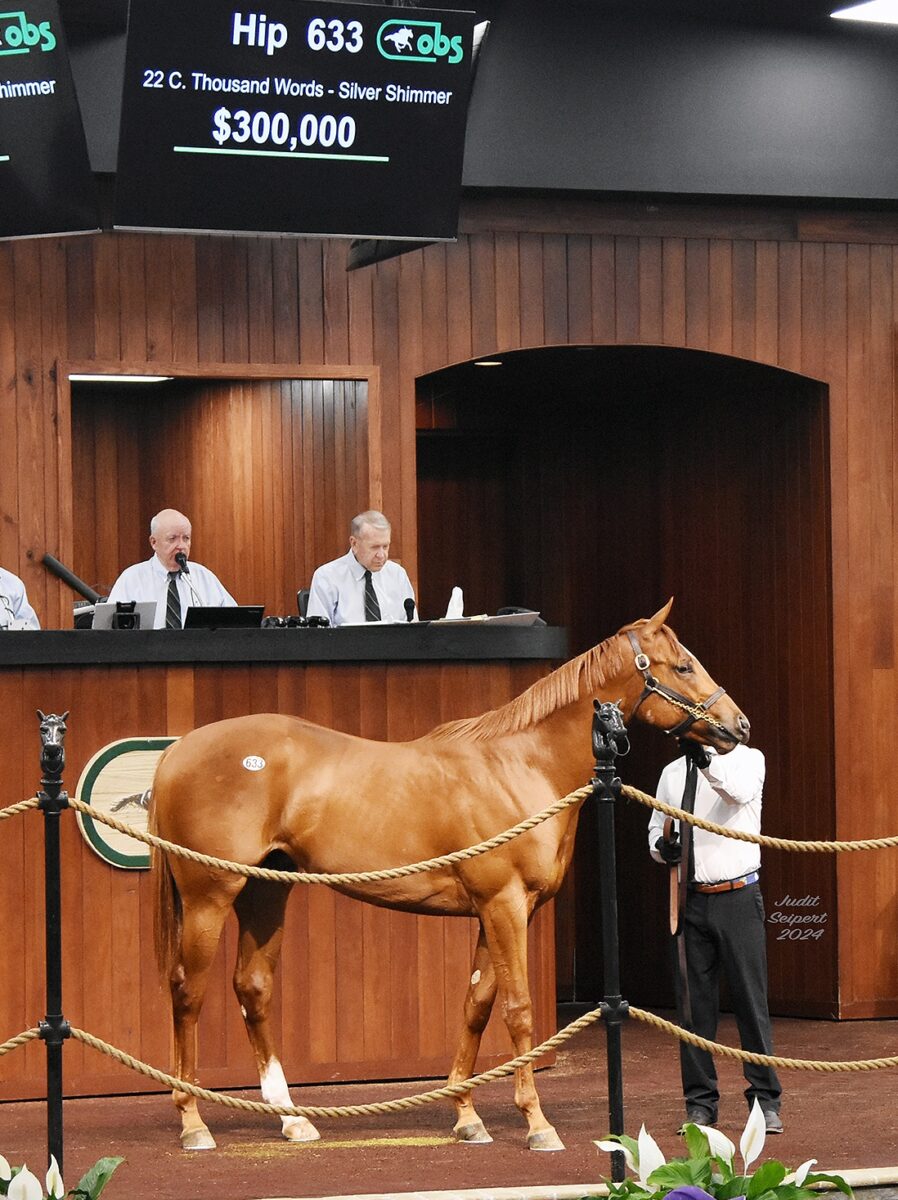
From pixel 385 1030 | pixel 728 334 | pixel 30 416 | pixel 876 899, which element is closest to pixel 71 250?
pixel 30 416

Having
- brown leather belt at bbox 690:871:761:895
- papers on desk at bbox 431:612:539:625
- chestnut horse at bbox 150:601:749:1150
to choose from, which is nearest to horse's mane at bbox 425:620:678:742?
chestnut horse at bbox 150:601:749:1150

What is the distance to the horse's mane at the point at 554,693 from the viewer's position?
5.73m

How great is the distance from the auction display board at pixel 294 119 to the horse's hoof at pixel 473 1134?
3452 mm

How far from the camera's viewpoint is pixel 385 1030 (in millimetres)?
6805

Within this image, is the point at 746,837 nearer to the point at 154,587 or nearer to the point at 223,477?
the point at 154,587

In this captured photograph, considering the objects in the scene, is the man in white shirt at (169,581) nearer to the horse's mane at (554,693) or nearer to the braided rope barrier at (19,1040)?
the horse's mane at (554,693)

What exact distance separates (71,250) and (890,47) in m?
3.85

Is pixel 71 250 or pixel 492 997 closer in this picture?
pixel 492 997

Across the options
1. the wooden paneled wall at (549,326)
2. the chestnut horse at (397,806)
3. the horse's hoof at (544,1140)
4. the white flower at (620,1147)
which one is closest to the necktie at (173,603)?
the wooden paneled wall at (549,326)

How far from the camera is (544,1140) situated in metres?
5.46

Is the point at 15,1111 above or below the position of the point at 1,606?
below

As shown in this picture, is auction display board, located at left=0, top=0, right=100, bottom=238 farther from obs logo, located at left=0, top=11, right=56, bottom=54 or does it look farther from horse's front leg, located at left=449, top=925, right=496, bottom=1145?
horse's front leg, located at left=449, top=925, right=496, bottom=1145

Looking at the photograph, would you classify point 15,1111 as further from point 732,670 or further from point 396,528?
point 732,670

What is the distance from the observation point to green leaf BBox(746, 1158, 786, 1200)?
3469 millimetres
